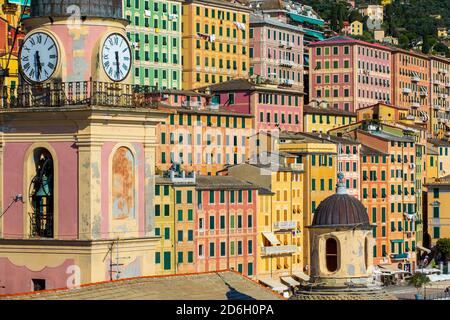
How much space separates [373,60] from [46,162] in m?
150

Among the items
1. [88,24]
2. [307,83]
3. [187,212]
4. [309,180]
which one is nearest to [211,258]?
[187,212]

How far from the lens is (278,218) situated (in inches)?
4552

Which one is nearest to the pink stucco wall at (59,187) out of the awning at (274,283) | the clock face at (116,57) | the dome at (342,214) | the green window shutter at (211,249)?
the clock face at (116,57)

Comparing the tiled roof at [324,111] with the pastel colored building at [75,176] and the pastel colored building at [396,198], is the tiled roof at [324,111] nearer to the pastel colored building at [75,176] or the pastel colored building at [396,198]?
the pastel colored building at [396,198]

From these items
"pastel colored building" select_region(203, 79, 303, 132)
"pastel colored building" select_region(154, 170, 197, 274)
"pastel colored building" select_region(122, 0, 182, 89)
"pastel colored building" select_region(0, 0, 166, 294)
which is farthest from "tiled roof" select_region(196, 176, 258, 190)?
"pastel colored building" select_region(0, 0, 166, 294)

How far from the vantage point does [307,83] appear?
173250mm

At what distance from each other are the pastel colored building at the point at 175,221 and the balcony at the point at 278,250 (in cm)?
1037

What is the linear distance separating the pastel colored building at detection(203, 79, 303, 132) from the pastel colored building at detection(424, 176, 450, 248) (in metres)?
16.9

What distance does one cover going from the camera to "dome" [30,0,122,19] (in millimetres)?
25906

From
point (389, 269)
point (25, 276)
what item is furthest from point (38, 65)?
point (389, 269)
